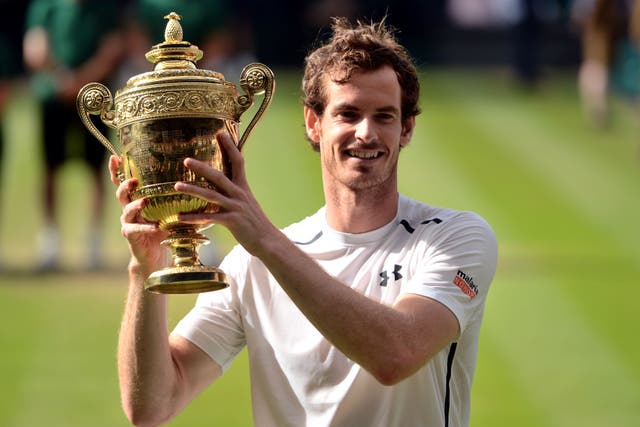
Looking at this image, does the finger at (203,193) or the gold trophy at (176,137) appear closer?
the finger at (203,193)

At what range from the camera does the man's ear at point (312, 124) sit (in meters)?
4.19

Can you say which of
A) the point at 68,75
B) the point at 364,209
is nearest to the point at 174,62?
the point at 364,209

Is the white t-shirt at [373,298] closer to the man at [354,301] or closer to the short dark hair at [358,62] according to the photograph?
the man at [354,301]

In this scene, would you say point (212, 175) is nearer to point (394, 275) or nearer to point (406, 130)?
point (394, 275)

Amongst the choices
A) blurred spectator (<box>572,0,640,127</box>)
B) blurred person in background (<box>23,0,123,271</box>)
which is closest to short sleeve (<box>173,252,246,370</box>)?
blurred person in background (<box>23,0,123,271</box>)

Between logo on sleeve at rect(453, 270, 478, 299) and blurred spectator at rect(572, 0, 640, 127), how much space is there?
13.6 m

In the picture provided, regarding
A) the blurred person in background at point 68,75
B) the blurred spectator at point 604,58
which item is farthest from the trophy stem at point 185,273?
the blurred spectator at point 604,58

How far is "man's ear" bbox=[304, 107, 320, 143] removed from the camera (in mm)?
4186

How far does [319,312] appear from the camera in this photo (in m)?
3.54

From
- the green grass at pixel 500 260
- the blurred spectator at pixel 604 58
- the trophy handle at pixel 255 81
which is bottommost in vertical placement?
the green grass at pixel 500 260

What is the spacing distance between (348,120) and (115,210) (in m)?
10.6

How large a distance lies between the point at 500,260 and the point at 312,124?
844cm

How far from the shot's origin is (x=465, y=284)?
3873 mm

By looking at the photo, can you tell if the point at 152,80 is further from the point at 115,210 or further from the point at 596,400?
the point at 115,210
